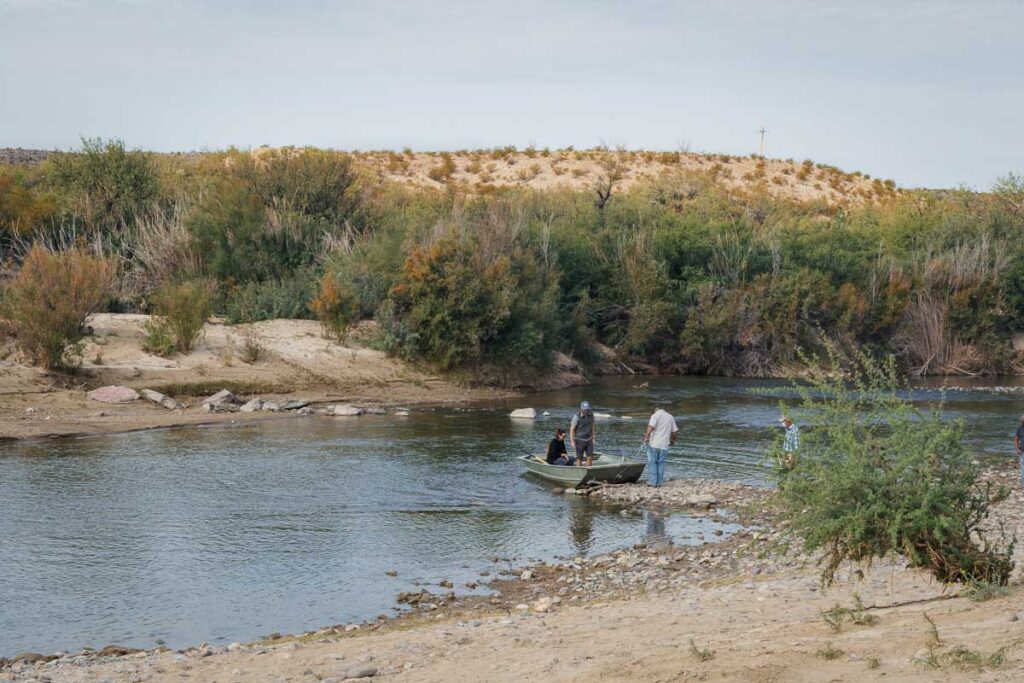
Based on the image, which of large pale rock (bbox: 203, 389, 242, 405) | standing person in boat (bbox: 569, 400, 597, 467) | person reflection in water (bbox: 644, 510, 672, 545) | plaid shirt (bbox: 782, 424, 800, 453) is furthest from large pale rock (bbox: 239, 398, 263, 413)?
plaid shirt (bbox: 782, 424, 800, 453)

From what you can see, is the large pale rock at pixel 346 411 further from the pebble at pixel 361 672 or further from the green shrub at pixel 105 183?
the pebble at pixel 361 672

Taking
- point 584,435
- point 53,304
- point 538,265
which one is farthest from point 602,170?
point 584,435

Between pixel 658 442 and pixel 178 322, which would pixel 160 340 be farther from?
pixel 658 442

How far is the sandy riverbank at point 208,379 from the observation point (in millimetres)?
30234

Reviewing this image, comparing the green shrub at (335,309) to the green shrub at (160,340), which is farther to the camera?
the green shrub at (335,309)

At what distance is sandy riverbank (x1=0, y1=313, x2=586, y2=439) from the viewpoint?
30234 mm

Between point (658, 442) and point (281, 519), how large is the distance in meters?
7.55

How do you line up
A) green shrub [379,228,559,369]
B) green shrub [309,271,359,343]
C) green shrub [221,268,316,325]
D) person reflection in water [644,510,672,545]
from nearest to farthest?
person reflection in water [644,510,672,545] → green shrub [379,228,559,369] → green shrub [309,271,359,343] → green shrub [221,268,316,325]

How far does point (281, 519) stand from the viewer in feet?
64.3

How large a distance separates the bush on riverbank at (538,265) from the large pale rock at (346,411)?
5.89 meters

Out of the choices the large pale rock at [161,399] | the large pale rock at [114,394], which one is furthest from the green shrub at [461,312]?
the large pale rock at [114,394]

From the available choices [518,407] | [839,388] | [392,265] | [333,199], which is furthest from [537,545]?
[333,199]

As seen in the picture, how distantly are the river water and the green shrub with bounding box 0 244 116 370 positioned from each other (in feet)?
19.6

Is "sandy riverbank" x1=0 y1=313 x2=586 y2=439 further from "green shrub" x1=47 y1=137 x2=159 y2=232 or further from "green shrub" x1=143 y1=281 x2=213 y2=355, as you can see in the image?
"green shrub" x1=47 y1=137 x2=159 y2=232
